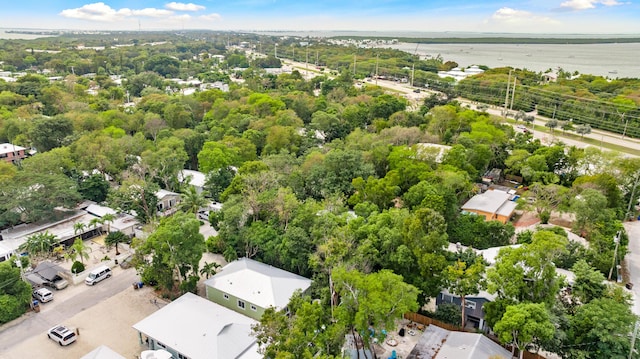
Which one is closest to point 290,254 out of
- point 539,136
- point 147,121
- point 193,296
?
point 193,296

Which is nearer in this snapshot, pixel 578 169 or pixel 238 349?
pixel 238 349

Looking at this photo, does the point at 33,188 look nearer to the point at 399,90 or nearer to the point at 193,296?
the point at 193,296

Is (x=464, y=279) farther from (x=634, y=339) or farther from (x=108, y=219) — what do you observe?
(x=108, y=219)

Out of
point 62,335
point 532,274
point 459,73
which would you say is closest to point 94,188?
point 62,335

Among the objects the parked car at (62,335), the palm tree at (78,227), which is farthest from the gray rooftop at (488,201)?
the palm tree at (78,227)

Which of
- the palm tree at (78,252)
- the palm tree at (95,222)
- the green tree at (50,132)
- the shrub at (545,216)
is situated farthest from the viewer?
the green tree at (50,132)

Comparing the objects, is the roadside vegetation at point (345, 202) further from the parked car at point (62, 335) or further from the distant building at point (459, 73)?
the distant building at point (459, 73)

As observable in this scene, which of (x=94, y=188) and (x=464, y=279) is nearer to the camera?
(x=464, y=279)
